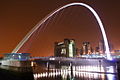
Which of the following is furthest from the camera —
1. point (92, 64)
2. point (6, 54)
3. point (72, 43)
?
point (72, 43)

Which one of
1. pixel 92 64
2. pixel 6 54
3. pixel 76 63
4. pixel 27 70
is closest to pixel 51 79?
pixel 27 70

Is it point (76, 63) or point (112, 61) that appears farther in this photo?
point (76, 63)

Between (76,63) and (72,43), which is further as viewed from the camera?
(72,43)

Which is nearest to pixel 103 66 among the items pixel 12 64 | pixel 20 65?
pixel 20 65

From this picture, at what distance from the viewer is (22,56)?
9475cm

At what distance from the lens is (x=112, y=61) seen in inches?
2093

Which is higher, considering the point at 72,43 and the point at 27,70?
the point at 72,43

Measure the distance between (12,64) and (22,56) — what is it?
95.7 feet

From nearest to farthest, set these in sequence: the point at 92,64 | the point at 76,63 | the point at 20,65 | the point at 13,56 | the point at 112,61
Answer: the point at 112,61 < the point at 20,65 < the point at 92,64 < the point at 76,63 < the point at 13,56

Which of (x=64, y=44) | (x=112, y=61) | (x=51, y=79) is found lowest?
(x=51, y=79)

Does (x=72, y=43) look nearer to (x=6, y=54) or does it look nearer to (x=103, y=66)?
(x=6, y=54)

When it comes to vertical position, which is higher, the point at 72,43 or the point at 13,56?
the point at 72,43

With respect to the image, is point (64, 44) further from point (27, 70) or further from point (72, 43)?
point (27, 70)

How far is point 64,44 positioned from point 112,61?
105 m
